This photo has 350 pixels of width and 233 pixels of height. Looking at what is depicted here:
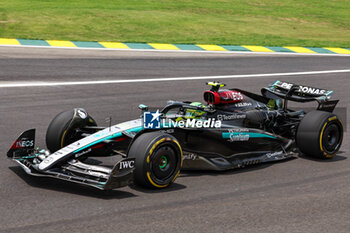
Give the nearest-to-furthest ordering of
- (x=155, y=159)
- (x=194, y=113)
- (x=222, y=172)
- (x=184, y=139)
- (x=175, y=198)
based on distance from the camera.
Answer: (x=175, y=198), (x=155, y=159), (x=184, y=139), (x=222, y=172), (x=194, y=113)

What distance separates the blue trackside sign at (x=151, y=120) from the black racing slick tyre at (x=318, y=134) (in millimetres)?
2493

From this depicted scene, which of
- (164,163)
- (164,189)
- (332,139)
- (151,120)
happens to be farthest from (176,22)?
(164,189)

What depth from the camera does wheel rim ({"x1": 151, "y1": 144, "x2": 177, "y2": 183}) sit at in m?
6.83

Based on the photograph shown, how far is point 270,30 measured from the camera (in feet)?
90.5

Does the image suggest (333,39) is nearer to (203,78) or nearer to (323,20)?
(323,20)

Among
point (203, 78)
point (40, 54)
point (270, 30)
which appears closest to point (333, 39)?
point (270, 30)

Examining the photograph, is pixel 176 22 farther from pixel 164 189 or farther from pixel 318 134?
pixel 164 189

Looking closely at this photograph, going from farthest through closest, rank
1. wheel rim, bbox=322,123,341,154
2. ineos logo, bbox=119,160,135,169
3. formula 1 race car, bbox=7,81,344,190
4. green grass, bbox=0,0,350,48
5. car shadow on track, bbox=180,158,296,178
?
green grass, bbox=0,0,350,48 < wheel rim, bbox=322,123,341,154 < car shadow on track, bbox=180,158,296,178 < formula 1 race car, bbox=7,81,344,190 < ineos logo, bbox=119,160,135,169

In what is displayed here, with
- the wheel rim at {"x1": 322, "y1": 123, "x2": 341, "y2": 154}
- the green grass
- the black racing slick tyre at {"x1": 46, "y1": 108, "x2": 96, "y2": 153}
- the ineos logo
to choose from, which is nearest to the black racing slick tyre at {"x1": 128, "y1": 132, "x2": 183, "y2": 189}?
the ineos logo

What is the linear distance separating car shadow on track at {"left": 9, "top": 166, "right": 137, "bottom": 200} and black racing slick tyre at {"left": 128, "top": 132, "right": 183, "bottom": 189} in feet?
0.93

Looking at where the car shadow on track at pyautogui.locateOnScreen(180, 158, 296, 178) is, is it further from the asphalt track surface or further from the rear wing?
the rear wing

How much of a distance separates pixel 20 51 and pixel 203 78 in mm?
6321

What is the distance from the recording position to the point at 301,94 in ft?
31.8

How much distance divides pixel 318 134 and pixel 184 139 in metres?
2.11
